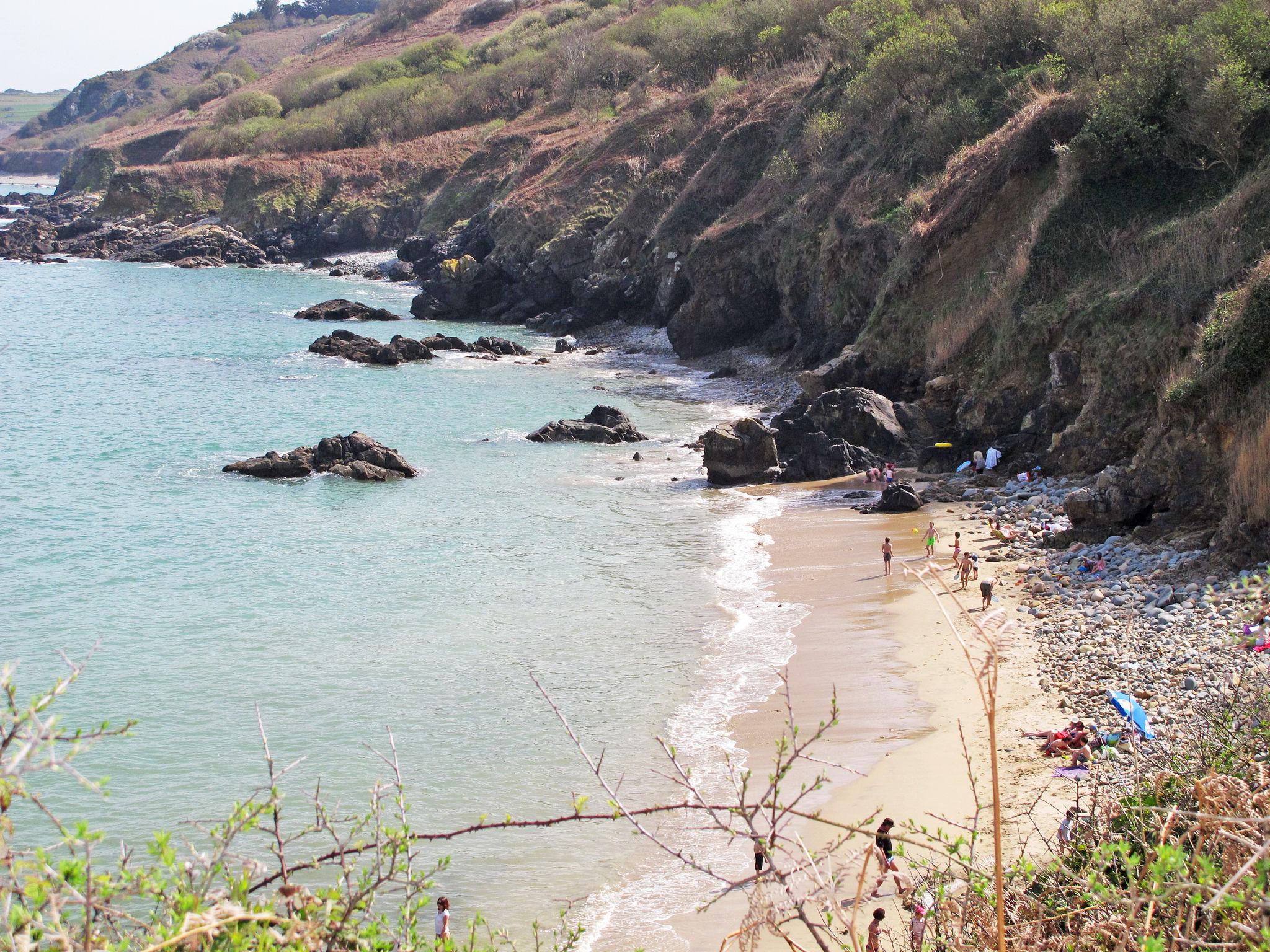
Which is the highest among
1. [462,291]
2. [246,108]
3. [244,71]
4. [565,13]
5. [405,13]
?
[405,13]

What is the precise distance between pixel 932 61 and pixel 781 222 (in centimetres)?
738

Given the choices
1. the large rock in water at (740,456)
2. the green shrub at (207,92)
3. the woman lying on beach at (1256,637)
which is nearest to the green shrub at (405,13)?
the green shrub at (207,92)

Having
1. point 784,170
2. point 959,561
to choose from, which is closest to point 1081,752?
point 959,561

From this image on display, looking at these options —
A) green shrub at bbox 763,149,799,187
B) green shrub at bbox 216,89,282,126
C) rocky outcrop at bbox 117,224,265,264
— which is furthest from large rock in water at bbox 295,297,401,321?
green shrub at bbox 216,89,282,126

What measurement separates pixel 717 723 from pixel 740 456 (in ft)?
41.4

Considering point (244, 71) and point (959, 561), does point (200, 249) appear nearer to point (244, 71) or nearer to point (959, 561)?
point (244, 71)

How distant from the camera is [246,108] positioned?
4035 inches

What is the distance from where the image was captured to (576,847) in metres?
11.3

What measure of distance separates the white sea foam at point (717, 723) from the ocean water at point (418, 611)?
0.14 feet

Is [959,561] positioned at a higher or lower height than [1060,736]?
higher

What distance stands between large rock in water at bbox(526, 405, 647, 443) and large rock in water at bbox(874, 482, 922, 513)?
1006cm

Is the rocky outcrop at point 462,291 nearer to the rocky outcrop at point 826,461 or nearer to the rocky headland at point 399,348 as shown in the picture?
the rocky headland at point 399,348

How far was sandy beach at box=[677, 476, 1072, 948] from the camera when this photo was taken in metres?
10.7

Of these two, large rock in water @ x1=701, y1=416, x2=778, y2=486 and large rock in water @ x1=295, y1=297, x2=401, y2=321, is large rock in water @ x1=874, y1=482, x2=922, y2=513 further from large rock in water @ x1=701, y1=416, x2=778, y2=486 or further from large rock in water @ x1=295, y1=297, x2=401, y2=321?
large rock in water @ x1=295, y1=297, x2=401, y2=321
